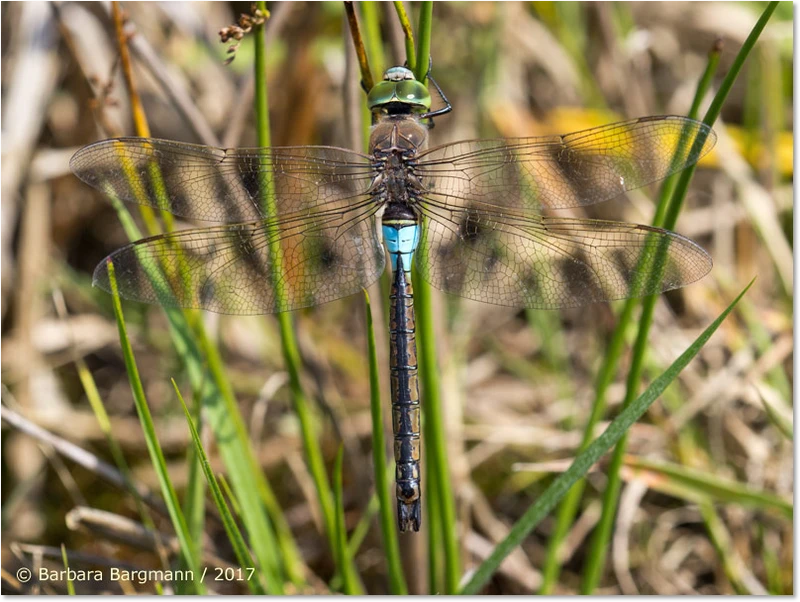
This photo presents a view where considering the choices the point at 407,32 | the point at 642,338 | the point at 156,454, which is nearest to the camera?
the point at 407,32

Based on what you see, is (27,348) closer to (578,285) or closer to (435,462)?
(435,462)

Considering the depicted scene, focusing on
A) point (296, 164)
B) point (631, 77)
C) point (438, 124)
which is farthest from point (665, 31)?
point (296, 164)

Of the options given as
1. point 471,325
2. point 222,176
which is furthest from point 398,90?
point 471,325

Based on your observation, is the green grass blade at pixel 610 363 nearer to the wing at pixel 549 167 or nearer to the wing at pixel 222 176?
the wing at pixel 549 167

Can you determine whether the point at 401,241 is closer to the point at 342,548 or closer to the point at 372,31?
the point at 372,31

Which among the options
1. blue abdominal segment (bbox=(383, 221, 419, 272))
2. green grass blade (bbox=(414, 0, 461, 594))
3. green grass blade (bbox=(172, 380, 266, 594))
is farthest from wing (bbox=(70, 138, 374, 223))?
green grass blade (bbox=(172, 380, 266, 594))

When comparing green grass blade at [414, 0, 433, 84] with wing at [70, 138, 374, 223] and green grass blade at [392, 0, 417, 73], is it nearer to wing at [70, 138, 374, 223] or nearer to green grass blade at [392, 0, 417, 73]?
green grass blade at [392, 0, 417, 73]
